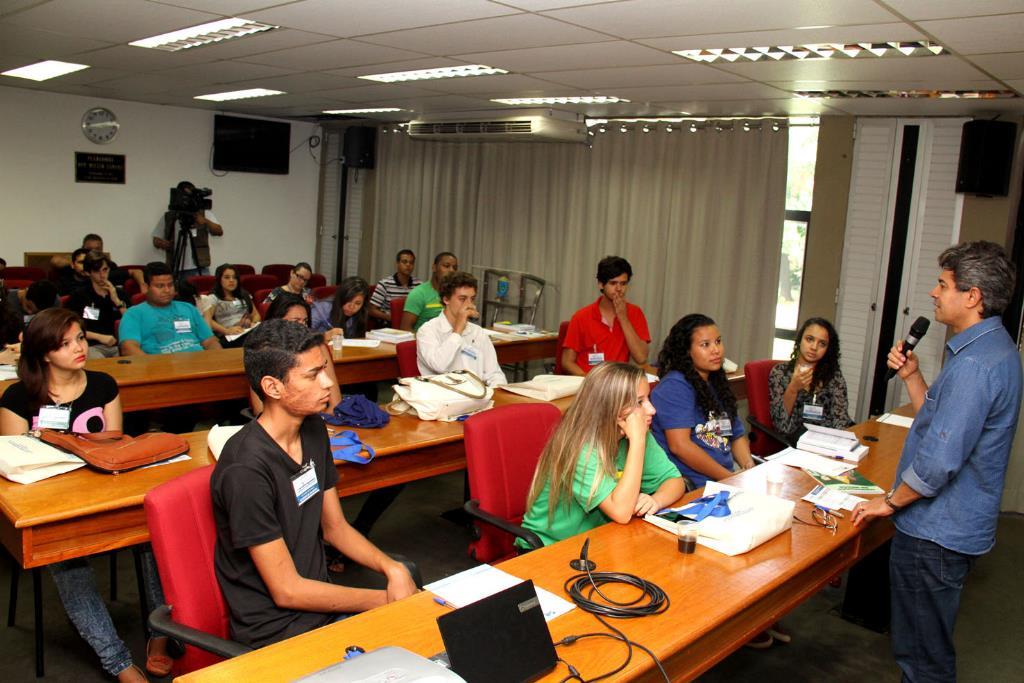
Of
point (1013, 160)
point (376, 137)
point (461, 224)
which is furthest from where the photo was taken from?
point (376, 137)

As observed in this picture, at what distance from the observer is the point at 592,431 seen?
8.86ft

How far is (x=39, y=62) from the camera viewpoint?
6.69 m

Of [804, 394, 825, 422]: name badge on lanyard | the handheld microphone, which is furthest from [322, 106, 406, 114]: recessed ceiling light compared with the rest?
the handheld microphone

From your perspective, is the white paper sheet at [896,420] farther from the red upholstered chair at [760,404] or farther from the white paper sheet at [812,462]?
the white paper sheet at [812,462]

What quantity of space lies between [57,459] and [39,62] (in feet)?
16.7

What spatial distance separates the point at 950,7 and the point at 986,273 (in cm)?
130

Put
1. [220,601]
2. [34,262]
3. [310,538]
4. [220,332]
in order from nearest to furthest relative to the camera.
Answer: [220,601] < [310,538] < [220,332] < [34,262]

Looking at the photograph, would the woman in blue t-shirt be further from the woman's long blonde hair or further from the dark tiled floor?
the woman's long blonde hair

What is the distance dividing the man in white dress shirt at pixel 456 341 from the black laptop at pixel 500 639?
9.80 feet

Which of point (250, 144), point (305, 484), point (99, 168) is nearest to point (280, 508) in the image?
point (305, 484)

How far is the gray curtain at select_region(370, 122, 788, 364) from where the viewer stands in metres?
7.43

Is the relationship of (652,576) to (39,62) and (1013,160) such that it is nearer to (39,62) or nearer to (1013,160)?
(1013,160)

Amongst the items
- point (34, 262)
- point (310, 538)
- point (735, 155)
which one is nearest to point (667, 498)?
point (310, 538)

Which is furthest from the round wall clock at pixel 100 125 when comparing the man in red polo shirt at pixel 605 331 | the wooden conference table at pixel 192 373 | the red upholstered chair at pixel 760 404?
the red upholstered chair at pixel 760 404
